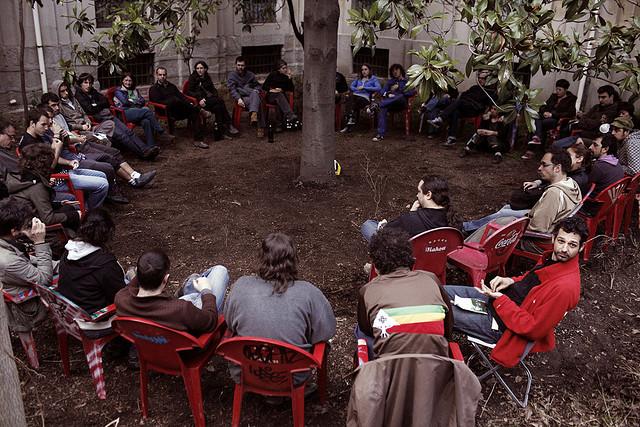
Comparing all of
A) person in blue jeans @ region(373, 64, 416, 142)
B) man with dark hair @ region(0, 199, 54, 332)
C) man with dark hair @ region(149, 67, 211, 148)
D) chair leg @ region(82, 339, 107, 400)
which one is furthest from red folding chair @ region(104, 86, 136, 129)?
chair leg @ region(82, 339, 107, 400)

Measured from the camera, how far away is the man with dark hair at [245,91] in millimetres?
10227

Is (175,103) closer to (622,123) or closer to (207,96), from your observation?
(207,96)

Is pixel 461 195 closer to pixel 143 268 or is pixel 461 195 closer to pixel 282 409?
pixel 282 409

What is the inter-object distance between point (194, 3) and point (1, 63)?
510 cm

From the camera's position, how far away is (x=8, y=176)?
537 cm

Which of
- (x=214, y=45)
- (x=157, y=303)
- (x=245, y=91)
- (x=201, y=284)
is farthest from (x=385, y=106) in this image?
(x=157, y=303)

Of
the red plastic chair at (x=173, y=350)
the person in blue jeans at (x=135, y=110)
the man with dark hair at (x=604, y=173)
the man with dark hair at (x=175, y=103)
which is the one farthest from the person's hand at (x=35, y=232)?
the man with dark hair at (x=175, y=103)

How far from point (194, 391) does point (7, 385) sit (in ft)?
3.87

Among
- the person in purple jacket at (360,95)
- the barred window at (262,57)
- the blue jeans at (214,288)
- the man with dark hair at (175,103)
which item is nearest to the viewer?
the blue jeans at (214,288)

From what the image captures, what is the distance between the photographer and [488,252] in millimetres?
4754

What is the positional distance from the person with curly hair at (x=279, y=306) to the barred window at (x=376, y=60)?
11706 mm

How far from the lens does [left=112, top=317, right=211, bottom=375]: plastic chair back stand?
3.34 m

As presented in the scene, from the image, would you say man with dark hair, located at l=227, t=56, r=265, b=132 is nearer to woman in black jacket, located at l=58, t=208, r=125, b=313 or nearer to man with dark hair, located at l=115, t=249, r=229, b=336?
woman in black jacket, located at l=58, t=208, r=125, b=313

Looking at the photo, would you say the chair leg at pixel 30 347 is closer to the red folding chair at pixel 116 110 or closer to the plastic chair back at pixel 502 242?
the plastic chair back at pixel 502 242
